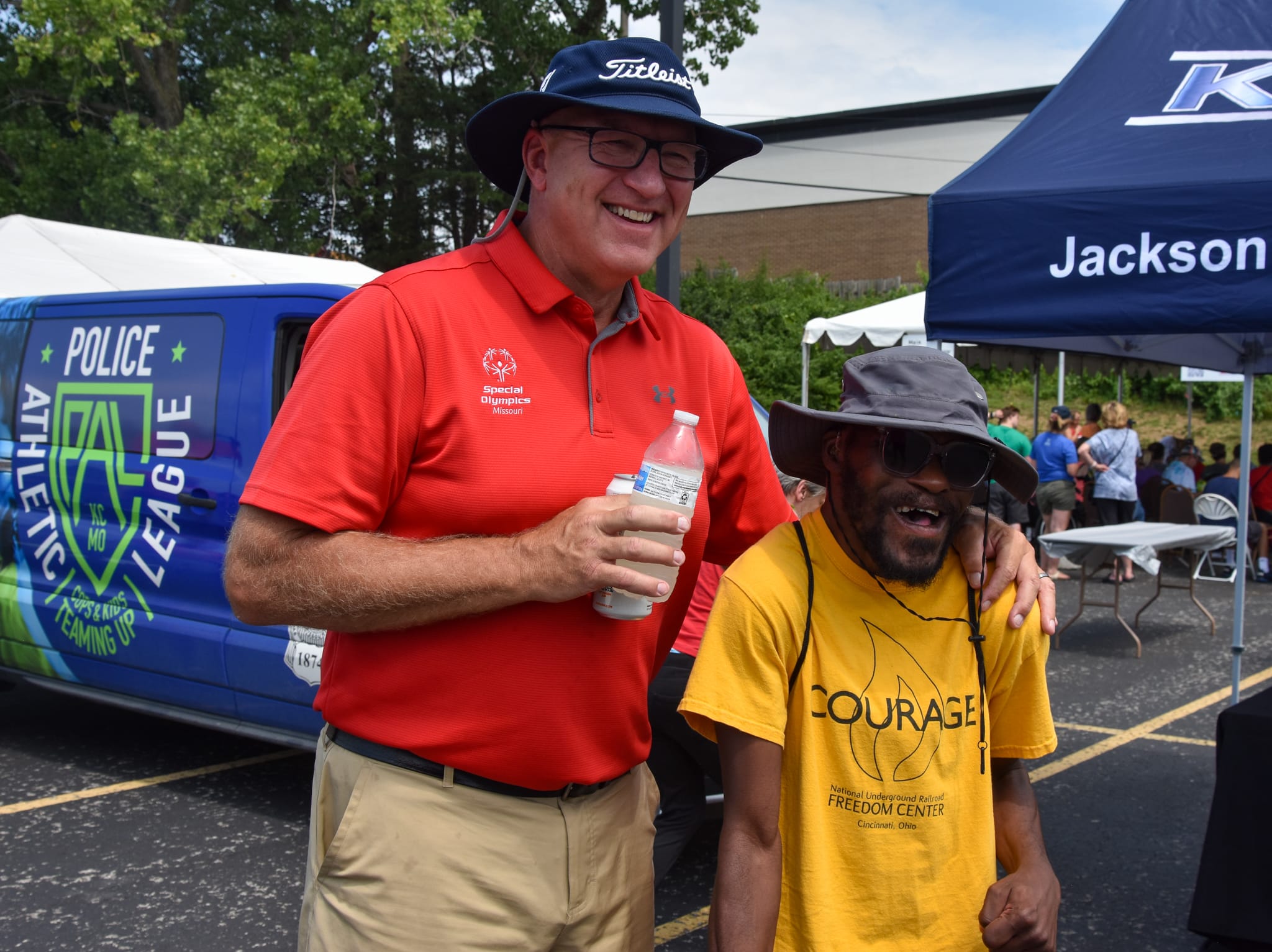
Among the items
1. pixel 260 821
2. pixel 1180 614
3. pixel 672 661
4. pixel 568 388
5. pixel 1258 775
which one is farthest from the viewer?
pixel 1180 614

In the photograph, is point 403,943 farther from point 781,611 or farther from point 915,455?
point 915,455

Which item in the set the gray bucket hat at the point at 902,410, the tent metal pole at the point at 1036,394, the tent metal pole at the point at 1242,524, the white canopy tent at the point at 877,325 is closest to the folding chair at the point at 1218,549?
the tent metal pole at the point at 1036,394

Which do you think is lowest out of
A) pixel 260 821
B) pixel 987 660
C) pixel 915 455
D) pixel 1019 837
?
pixel 260 821

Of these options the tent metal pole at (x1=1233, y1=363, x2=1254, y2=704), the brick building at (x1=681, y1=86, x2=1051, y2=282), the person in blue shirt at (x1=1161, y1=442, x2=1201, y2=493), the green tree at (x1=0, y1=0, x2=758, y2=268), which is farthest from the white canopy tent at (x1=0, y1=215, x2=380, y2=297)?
the brick building at (x1=681, y1=86, x2=1051, y2=282)

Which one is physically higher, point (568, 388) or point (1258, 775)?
point (568, 388)

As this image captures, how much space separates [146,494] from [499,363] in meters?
3.78

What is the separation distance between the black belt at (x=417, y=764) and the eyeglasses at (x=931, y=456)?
0.77 meters

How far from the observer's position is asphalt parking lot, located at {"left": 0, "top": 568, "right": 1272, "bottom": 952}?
4.04 meters

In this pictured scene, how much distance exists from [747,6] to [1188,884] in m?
18.9

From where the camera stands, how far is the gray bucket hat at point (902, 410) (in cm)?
196

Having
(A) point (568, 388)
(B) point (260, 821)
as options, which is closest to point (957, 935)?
(A) point (568, 388)

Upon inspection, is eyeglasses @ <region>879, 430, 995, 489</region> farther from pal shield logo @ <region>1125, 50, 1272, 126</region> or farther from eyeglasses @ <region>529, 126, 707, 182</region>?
pal shield logo @ <region>1125, 50, 1272, 126</region>

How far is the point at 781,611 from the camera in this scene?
6.30ft

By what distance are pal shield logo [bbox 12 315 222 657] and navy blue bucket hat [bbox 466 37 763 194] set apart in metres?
3.30
